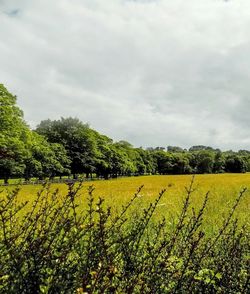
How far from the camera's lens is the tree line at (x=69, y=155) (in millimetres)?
39256

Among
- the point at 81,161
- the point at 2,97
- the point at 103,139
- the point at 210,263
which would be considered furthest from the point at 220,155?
the point at 210,263

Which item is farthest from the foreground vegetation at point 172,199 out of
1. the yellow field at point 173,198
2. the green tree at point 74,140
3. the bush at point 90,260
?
the green tree at point 74,140

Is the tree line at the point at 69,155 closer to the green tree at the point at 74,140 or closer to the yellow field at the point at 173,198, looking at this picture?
the green tree at the point at 74,140

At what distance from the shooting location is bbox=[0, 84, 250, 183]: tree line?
39.3 meters

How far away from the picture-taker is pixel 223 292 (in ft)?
13.5

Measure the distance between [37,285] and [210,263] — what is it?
307 cm

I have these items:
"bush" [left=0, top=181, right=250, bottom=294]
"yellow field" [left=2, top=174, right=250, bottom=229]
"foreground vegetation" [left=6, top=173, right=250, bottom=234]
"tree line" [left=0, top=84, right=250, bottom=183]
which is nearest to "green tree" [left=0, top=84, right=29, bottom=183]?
"tree line" [left=0, top=84, right=250, bottom=183]

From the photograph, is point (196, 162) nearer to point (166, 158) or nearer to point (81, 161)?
point (166, 158)

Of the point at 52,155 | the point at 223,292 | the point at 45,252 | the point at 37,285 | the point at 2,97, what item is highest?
the point at 2,97

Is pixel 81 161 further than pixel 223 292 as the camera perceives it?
Yes

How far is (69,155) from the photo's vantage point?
7356 centimetres

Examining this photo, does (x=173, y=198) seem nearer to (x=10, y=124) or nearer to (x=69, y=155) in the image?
(x=10, y=124)

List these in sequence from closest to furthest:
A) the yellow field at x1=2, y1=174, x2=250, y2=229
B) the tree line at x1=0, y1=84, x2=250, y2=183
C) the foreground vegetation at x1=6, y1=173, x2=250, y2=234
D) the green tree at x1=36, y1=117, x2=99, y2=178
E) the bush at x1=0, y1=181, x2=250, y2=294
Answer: the bush at x1=0, y1=181, x2=250, y2=294 < the foreground vegetation at x1=6, y1=173, x2=250, y2=234 < the yellow field at x1=2, y1=174, x2=250, y2=229 < the tree line at x1=0, y1=84, x2=250, y2=183 < the green tree at x1=36, y1=117, x2=99, y2=178

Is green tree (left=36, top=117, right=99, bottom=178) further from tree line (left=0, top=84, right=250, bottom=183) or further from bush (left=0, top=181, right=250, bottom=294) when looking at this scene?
bush (left=0, top=181, right=250, bottom=294)
